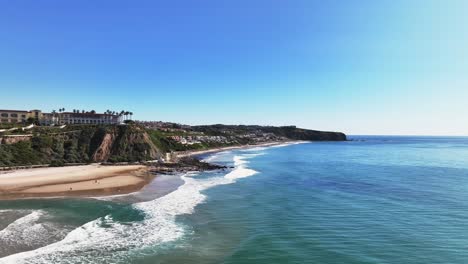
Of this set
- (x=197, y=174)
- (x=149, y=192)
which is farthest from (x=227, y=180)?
(x=149, y=192)

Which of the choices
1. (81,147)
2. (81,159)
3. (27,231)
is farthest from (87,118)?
(27,231)

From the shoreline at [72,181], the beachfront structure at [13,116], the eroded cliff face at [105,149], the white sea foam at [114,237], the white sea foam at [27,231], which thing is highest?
the beachfront structure at [13,116]

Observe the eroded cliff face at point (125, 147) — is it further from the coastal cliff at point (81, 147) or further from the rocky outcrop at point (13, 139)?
the rocky outcrop at point (13, 139)

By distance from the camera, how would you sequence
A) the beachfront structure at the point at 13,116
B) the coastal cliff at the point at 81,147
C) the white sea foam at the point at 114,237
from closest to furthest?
the white sea foam at the point at 114,237 < the coastal cliff at the point at 81,147 < the beachfront structure at the point at 13,116

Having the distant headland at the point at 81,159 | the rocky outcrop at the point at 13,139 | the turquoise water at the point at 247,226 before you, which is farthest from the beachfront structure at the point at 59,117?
the turquoise water at the point at 247,226

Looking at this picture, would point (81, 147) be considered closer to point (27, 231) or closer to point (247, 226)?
point (27, 231)

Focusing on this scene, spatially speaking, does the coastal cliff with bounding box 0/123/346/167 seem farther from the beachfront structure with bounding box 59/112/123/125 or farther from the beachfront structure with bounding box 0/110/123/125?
the beachfront structure with bounding box 59/112/123/125
